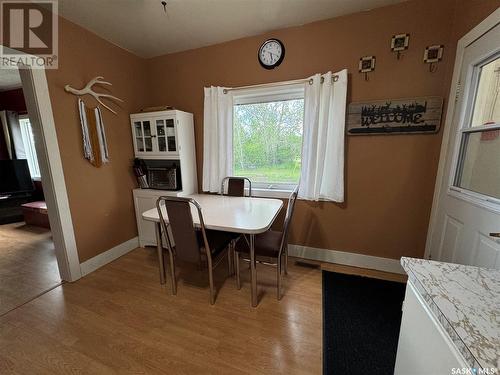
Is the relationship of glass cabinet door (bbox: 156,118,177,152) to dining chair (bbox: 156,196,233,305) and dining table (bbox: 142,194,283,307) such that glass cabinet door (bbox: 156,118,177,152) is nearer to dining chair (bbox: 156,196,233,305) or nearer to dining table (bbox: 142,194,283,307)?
dining table (bbox: 142,194,283,307)

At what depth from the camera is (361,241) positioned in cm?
227

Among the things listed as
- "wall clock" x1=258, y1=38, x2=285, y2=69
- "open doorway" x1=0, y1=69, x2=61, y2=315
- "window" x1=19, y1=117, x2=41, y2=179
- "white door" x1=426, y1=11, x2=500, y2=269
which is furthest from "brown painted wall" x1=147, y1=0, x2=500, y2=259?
"window" x1=19, y1=117, x2=41, y2=179

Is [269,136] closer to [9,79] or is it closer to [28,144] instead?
[9,79]

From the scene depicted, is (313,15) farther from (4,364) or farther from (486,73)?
(4,364)

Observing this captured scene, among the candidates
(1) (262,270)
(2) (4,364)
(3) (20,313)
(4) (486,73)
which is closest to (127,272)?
(3) (20,313)

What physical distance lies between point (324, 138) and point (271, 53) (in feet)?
3.55

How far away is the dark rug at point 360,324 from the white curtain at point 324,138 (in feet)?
2.79

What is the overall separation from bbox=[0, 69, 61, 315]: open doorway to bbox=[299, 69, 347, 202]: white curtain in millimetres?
2790

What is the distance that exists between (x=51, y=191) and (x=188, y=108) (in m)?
1.67

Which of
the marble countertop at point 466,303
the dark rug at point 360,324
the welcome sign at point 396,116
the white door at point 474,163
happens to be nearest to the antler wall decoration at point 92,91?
the welcome sign at point 396,116

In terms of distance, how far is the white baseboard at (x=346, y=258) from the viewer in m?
2.19

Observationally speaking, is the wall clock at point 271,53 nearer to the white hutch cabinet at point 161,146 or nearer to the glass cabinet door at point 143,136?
the white hutch cabinet at point 161,146

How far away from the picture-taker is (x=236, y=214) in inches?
72.0

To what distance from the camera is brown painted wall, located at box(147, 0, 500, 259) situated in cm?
181
